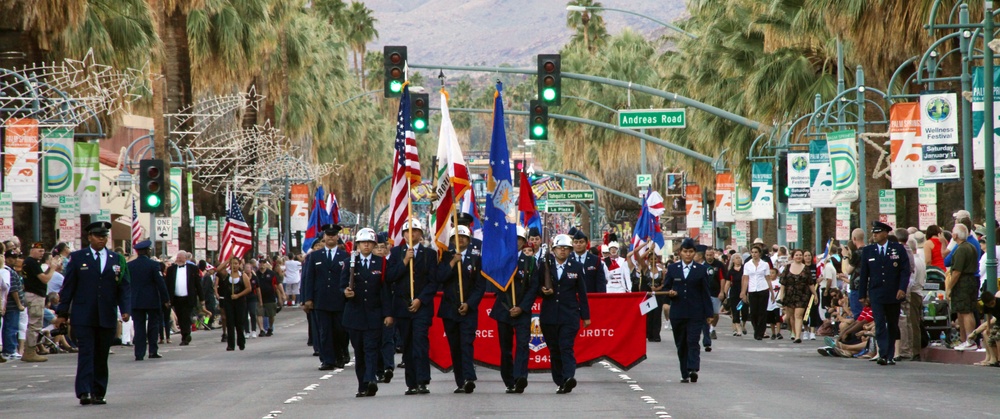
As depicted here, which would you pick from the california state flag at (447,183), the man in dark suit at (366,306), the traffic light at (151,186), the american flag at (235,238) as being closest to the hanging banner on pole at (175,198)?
the traffic light at (151,186)

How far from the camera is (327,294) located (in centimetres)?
1886

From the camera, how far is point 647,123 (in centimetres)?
3152

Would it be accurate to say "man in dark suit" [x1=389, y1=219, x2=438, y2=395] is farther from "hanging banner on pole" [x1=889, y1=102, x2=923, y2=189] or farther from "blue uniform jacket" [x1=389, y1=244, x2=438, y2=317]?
"hanging banner on pole" [x1=889, y1=102, x2=923, y2=189]

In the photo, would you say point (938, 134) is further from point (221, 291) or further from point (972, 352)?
point (221, 291)

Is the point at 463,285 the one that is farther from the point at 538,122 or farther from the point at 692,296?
the point at 538,122

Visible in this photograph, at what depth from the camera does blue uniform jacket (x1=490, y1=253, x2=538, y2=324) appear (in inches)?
616

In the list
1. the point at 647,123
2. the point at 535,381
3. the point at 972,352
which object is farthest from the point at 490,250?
the point at 647,123

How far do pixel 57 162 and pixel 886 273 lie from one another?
14.3 meters

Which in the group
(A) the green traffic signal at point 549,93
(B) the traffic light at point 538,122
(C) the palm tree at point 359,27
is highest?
(C) the palm tree at point 359,27

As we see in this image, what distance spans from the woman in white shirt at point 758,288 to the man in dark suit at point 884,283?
7845 millimetres

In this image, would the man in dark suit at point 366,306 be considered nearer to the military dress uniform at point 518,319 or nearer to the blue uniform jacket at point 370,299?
the blue uniform jacket at point 370,299

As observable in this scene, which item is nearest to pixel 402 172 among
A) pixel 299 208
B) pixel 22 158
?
pixel 22 158

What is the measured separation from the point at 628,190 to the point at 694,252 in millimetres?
50029

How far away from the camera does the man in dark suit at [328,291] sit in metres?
18.7
